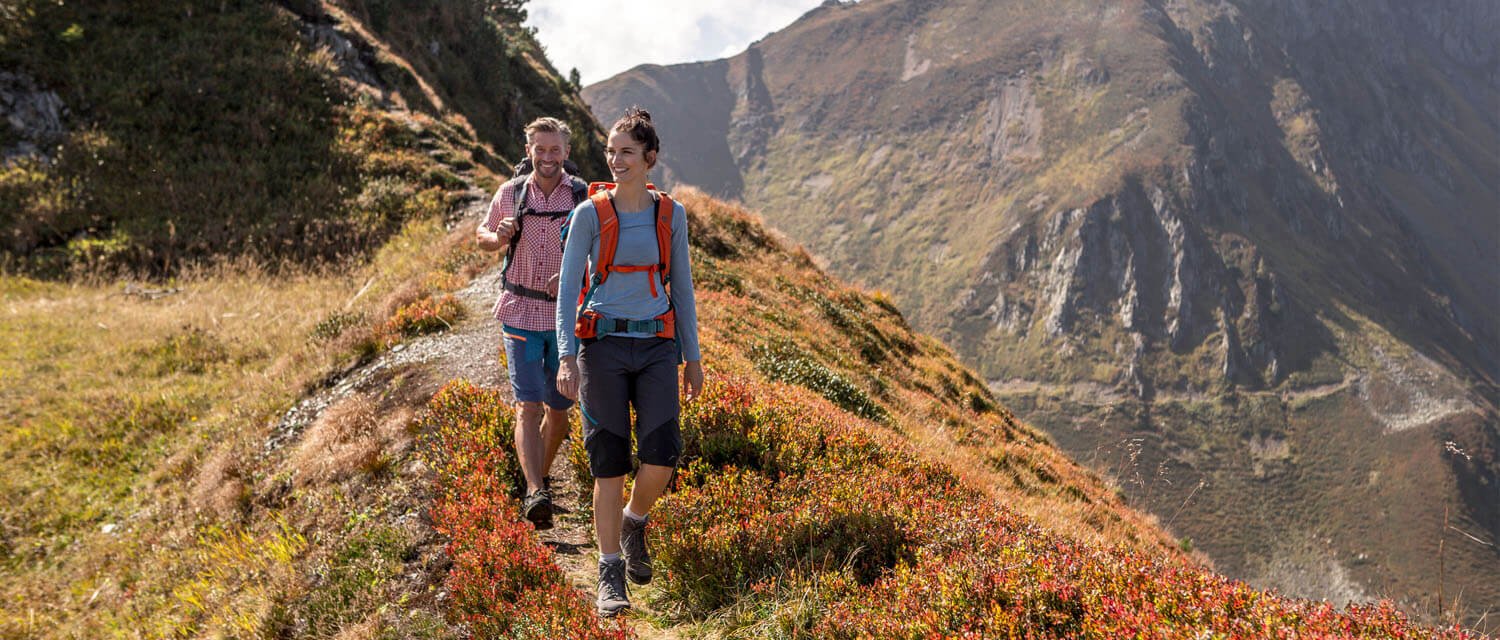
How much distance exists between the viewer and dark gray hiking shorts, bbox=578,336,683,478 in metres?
4.20

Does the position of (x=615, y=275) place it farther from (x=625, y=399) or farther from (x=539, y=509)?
(x=539, y=509)

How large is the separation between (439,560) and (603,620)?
1617 mm

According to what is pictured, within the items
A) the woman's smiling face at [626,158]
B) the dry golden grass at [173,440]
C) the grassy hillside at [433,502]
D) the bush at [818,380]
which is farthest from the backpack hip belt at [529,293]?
the bush at [818,380]

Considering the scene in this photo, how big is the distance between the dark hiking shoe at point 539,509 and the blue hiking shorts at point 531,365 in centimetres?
62

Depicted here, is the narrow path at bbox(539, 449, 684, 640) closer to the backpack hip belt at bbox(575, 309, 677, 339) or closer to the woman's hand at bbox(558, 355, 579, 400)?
the woman's hand at bbox(558, 355, 579, 400)

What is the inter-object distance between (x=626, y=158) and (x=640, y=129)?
7.5 inches

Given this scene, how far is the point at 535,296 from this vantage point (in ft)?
18.2

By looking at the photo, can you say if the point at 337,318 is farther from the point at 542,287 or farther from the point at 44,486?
the point at 542,287

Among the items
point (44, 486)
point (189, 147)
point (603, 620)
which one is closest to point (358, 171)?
point (189, 147)

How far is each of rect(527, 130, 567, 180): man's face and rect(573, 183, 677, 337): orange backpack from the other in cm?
140

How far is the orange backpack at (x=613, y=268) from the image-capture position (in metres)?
4.18

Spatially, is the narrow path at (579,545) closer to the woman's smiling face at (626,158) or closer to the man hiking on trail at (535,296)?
the man hiking on trail at (535,296)

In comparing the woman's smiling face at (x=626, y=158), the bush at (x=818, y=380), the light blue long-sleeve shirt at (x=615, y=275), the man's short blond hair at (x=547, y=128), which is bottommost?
the bush at (x=818, y=380)

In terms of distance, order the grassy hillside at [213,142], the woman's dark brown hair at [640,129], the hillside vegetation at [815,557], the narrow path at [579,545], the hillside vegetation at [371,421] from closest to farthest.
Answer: the hillside vegetation at [815,557] < the woman's dark brown hair at [640,129] < the hillside vegetation at [371,421] < the narrow path at [579,545] < the grassy hillside at [213,142]
